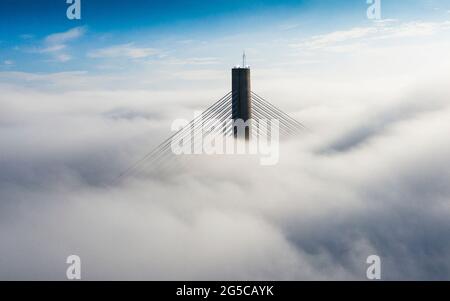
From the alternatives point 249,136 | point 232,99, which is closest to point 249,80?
point 232,99

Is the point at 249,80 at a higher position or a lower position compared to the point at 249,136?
higher

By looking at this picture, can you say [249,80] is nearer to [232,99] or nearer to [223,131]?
[232,99]

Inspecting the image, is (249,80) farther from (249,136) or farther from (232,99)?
(249,136)

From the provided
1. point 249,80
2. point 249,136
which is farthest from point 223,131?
point 249,80
